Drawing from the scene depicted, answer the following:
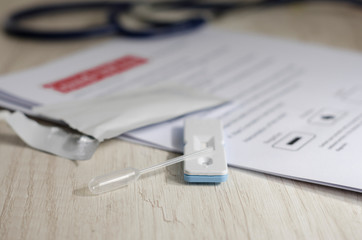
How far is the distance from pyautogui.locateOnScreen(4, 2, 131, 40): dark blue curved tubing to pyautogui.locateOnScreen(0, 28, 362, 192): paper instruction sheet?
0.05 m

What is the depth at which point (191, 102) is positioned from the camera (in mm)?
513

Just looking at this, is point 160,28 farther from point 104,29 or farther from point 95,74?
point 95,74

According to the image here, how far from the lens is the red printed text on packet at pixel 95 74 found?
578mm

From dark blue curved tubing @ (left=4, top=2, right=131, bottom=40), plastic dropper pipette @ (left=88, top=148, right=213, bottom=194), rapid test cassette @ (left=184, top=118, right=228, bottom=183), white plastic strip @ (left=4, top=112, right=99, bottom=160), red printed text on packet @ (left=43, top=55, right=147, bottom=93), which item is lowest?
dark blue curved tubing @ (left=4, top=2, right=131, bottom=40)

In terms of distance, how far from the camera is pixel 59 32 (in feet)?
2.50

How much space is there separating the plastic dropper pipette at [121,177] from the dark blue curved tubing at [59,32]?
43 centimetres

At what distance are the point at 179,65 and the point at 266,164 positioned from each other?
288mm

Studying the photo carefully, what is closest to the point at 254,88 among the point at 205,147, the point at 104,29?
the point at 205,147

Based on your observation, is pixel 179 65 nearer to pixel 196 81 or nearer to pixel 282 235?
pixel 196 81

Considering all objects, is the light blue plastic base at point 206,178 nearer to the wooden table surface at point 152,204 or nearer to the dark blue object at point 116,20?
the wooden table surface at point 152,204

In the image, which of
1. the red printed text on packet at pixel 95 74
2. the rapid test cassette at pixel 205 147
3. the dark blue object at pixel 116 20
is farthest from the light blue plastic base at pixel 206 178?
the dark blue object at pixel 116 20

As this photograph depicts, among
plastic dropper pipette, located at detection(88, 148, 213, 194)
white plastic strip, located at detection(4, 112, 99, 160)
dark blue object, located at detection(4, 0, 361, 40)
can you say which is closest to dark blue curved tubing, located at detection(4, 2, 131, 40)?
dark blue object, located at detection(4, 0, 361, 40)

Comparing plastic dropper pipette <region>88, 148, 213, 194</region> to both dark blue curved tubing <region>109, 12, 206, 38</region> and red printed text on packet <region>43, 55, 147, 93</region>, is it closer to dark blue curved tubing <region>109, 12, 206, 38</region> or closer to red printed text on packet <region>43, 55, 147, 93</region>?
red printed text on packet <region>43, 55, 147, 93</region>

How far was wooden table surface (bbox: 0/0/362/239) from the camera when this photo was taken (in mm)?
334
